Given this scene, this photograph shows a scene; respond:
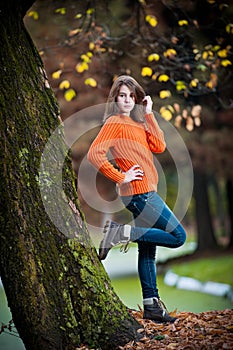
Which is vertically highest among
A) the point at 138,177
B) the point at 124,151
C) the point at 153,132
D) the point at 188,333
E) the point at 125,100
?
the point at 125,100

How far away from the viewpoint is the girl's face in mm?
4594

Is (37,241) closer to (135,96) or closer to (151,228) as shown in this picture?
(151,228)

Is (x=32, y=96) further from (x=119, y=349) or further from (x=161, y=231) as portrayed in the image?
(x=119, y=349)

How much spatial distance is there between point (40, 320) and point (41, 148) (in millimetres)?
1277

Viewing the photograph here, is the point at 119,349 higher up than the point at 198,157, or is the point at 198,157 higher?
the point at 119,349

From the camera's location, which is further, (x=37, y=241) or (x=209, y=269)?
(x=209, y=269)

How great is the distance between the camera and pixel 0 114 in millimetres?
4086

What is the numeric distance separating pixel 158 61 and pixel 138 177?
188 inches

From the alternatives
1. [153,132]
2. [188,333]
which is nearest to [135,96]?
[153,132]

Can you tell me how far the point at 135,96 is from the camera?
4.64 m

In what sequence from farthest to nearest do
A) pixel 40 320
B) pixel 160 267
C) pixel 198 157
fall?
pixel 160 267 → pixel 198 157 → pixel 40 320

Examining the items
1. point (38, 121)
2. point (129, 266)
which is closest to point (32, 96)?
point (38, 121)

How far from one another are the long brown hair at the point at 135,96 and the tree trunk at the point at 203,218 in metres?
13.5

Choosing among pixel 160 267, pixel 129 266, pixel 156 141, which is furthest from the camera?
pixel 129 266
